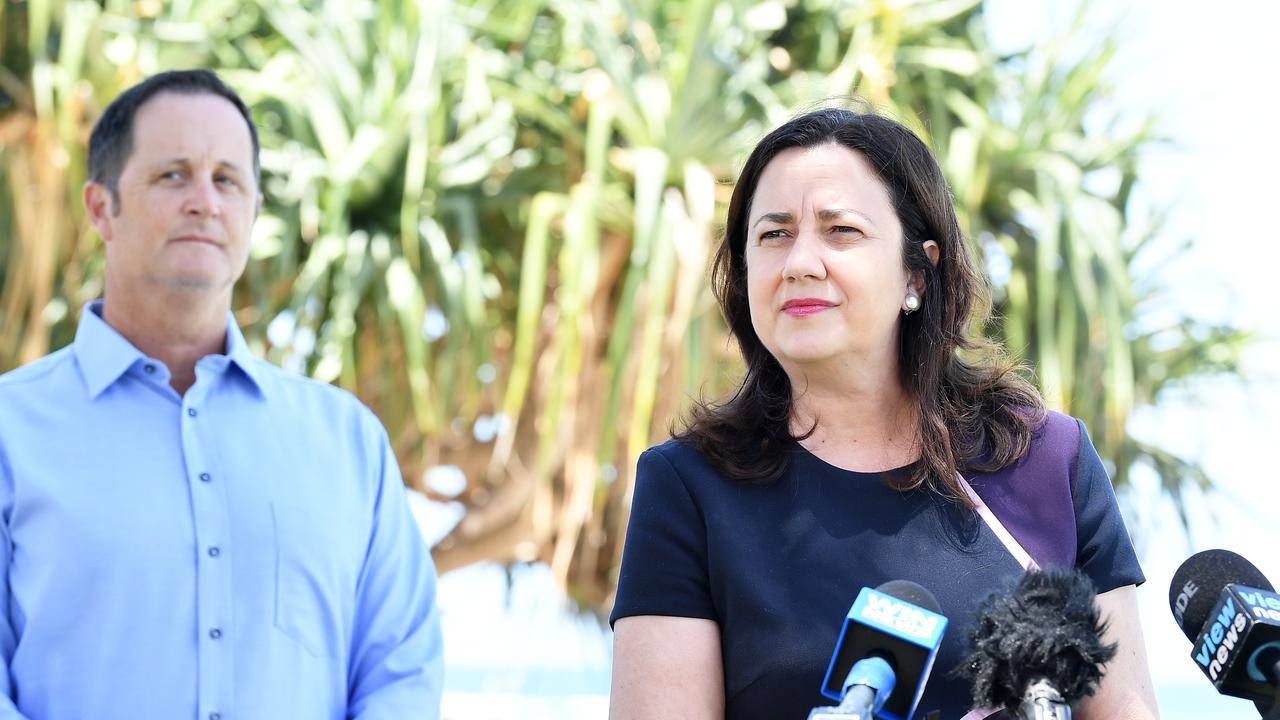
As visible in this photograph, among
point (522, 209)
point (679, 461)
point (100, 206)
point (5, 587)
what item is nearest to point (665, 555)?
point (679, 461)

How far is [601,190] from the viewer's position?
443 cm

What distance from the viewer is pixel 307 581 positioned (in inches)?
86.4

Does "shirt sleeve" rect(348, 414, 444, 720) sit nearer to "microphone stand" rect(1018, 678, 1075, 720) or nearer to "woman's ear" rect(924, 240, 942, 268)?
"woman's ear" rect(924, 240, 942, 268)

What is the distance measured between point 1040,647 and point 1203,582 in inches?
12.0

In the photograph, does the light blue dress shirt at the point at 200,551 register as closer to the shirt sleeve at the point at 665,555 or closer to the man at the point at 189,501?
the man at the point at 189,501

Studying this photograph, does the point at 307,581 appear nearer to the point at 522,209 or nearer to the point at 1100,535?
the point at 1100,535

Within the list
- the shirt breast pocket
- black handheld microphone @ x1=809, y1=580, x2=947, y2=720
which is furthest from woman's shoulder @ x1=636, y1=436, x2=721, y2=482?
the shirt breast pocket

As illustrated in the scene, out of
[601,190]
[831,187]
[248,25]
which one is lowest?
[831,187]

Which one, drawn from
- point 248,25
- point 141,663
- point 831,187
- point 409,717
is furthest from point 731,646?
point 248,25

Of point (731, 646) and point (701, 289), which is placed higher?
point (701, 289)

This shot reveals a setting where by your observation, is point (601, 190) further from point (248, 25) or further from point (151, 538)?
point (151, 538)

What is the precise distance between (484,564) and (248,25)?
2.01 meters

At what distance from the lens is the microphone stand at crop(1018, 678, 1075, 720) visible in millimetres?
1155

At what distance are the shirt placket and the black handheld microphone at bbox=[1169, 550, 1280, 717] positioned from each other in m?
1.36
